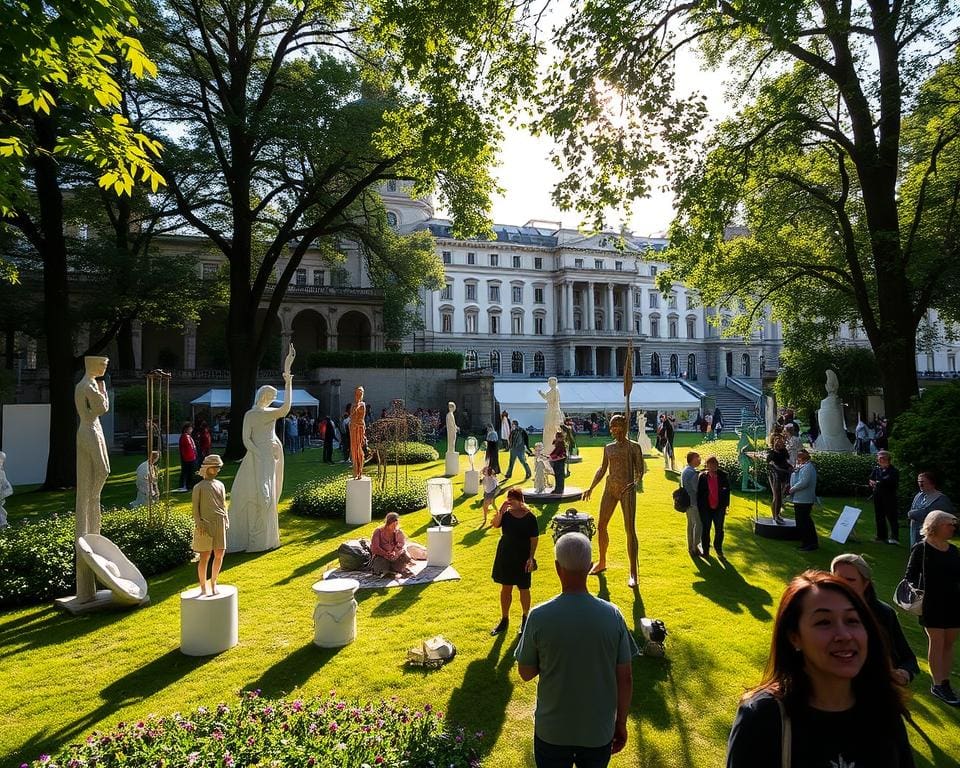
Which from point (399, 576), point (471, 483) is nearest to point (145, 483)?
point (399, 576)

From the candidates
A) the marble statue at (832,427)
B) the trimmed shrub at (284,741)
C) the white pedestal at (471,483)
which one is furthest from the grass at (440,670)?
the marble statue at (832,427)

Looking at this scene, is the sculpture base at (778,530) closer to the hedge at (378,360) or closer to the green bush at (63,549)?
the green bush at (63,549)

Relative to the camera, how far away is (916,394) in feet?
41.6

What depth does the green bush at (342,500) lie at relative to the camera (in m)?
12.4

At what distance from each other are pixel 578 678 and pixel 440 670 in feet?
9.43

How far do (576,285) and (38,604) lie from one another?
57995mm

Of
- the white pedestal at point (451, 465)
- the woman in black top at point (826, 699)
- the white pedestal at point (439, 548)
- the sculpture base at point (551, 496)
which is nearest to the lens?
the woman in black top at point (826, 699)

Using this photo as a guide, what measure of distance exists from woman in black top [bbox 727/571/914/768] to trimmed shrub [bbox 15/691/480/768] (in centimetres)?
222

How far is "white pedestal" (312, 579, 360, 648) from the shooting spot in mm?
5980

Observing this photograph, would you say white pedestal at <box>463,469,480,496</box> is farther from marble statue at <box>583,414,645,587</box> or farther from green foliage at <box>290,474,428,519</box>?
marble statue at <box>583,414,645,587</box>

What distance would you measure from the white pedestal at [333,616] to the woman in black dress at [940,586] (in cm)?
528

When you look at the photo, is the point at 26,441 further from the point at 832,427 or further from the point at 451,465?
the point at 832,427

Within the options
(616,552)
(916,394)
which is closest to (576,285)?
(916,394)

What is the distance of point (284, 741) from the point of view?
3.43 metres
